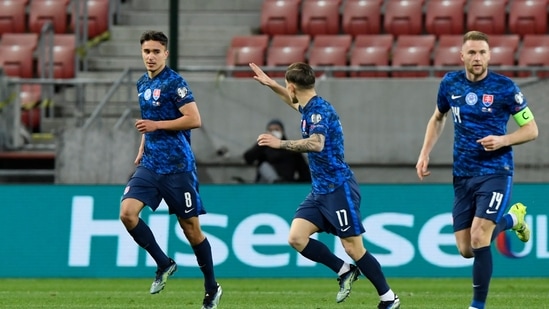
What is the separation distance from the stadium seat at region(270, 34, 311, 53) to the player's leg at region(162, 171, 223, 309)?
11341mm

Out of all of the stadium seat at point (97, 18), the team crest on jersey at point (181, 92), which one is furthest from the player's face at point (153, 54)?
the stadium seat at point (97, 18)

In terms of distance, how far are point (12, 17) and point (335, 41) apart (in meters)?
6.13

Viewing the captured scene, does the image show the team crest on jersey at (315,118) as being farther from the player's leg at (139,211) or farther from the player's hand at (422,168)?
the player's leg at (139,211)

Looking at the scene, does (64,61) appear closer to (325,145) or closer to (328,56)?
(328,56)

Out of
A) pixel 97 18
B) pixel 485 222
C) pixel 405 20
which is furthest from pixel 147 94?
pixel 97 18

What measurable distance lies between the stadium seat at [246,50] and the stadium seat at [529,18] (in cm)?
419

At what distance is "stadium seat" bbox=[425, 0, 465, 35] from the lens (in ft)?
74.0

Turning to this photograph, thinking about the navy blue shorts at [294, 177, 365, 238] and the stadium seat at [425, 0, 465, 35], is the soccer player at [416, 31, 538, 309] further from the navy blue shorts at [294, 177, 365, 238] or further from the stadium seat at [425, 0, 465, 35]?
the stadium seat at [425, 0, 465, 35]

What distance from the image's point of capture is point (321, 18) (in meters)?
23.2

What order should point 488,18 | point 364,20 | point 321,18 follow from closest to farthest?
point 488,18 → point 364,20 → point 321,18

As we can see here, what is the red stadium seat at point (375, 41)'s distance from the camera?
22.1 metres

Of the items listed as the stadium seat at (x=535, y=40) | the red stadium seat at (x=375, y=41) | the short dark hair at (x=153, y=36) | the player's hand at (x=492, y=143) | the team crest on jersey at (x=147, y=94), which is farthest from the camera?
the red stadium seat at (x=375, y=41)

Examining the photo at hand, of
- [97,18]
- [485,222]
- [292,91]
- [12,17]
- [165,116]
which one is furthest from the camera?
[12,17]

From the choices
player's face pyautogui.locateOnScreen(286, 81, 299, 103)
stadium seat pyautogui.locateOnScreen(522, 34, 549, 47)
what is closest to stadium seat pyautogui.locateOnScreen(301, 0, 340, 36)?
stadium seat pyautogui.locateOnScreen(522, 34, 549, 47)
